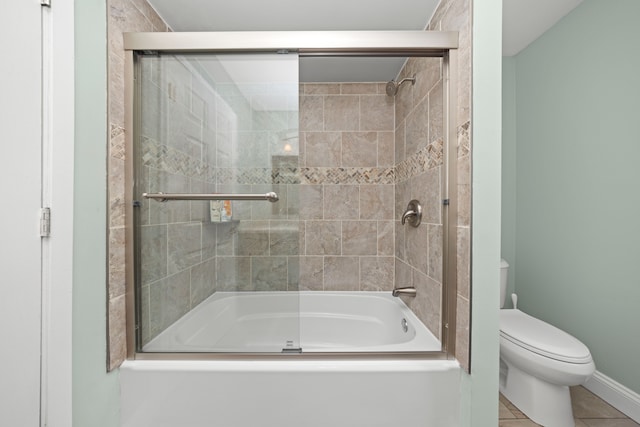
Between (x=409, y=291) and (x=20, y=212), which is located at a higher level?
(x=20, y=212)

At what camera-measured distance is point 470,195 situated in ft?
3.47

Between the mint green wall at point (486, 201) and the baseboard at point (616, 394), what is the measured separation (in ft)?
3.61

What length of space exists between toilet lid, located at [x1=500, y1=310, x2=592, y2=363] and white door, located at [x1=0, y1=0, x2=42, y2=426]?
2.05 meters

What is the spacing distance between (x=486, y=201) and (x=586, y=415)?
57.8 inches

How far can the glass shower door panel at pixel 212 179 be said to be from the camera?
3.95ft

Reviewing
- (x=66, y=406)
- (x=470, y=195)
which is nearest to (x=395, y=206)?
(x=470, y=195)

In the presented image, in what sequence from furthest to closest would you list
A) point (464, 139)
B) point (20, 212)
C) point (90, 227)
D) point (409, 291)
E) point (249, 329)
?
1. point (409, 291)
2. point (249, 329)
3. point (464, 139)
4. point (90, 227)
5. point (20, 212)

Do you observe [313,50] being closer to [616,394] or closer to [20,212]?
[20,212]

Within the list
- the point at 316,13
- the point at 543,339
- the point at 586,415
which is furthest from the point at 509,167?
the point at 316,13

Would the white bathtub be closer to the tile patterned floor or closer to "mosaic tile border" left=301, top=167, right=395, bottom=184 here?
the tile patterned floor

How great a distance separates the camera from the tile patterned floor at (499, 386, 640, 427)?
4.69 feet

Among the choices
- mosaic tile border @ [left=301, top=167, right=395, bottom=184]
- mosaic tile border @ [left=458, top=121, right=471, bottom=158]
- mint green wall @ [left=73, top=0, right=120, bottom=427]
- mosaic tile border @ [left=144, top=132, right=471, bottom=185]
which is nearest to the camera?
mint green wall @ [left=73, top=0, right=120, bottom=427]

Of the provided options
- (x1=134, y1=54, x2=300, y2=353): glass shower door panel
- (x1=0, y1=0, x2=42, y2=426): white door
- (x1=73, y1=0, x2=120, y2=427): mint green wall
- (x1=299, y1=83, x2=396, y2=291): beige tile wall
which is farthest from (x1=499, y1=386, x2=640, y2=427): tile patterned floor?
(x1=0, y1=0, x2=42, y2=426): white door

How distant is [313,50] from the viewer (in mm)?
1186
